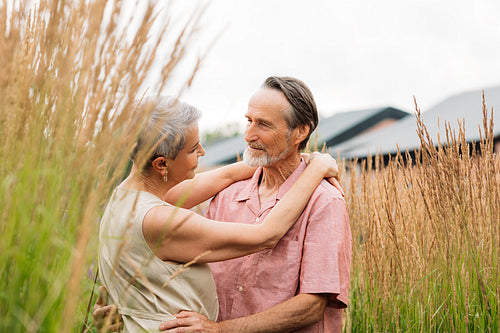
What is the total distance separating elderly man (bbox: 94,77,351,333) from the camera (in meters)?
2.30

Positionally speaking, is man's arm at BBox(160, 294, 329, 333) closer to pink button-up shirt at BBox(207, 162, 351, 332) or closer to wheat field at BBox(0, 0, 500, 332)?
pink button-up shirt at BBox(207, 162, 351, 332)

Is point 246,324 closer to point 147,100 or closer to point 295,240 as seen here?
point 295,240

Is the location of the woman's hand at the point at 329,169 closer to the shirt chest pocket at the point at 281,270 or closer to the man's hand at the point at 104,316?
the shirt chest pocket at the point at 281,270

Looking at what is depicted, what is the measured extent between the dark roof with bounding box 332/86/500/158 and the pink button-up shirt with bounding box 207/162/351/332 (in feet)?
35.1

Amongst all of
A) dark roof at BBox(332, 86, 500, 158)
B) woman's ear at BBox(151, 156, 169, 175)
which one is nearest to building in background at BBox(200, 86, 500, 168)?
dark roof at BBox(332, 86, 500, 158)

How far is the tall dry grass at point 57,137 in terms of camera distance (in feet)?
3.51

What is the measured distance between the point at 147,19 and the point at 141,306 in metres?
1.32

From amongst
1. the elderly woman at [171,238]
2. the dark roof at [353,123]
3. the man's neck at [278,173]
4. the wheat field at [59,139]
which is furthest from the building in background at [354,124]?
the wheat field at [59,139]

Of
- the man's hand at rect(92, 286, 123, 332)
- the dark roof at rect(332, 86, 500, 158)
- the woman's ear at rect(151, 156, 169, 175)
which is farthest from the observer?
the dark roof at rect(332, 86, 500, 158)

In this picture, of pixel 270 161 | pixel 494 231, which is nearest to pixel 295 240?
pixel 270 161

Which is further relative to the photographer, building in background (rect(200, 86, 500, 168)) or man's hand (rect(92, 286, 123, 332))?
building in background (rect(200, 86, 500, 168))

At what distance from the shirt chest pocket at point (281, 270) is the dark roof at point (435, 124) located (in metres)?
10.8

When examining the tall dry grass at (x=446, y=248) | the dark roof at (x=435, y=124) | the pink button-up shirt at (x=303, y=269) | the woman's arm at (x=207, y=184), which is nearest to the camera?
the pink button-up shirt at (x=303, y=269)

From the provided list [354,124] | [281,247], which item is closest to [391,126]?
[354,124]
